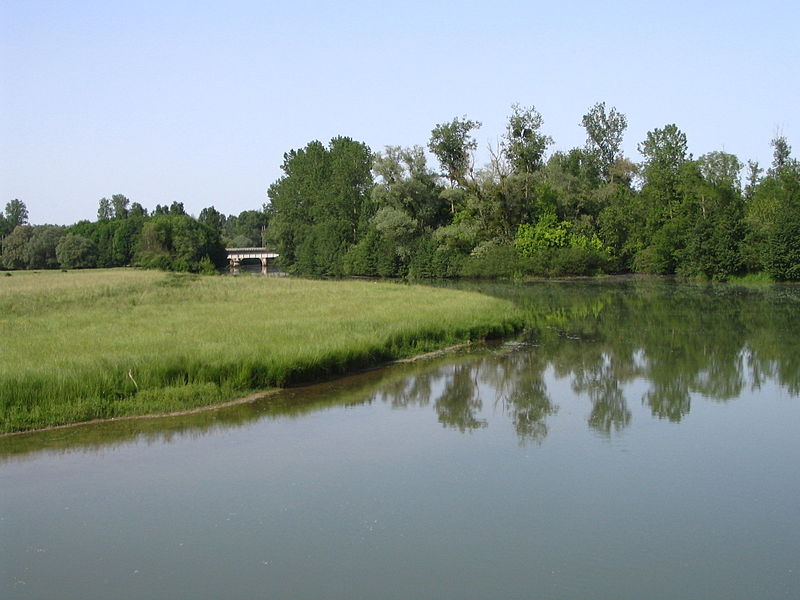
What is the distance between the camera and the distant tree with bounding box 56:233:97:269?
3114 inches

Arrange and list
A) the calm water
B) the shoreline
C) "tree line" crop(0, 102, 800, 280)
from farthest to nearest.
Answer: "tree line" crop(0, 102, 800, 280) < the shoreline < the calm water

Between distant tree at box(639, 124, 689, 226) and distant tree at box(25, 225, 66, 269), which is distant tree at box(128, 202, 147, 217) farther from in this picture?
distant tree at box(639, 124, 689, 226)

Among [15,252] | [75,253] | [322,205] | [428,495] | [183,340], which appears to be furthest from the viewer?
[75,253]

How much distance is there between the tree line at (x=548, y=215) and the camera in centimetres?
5388

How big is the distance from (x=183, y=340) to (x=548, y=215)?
152 ft

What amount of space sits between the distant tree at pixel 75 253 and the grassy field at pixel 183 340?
165 ft

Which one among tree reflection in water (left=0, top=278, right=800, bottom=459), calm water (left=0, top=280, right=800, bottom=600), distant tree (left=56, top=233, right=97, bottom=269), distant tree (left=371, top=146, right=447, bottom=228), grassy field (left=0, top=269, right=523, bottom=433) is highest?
distant tree (left=371, top=146, right=447, bottom=228)

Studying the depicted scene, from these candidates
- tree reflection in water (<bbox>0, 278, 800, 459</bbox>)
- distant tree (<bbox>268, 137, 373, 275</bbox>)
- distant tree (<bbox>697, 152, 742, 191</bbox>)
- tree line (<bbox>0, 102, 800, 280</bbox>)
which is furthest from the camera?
distant tree (<bbox>268, 137, 373, 275</bbox>)

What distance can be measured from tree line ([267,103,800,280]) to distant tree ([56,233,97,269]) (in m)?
26.9

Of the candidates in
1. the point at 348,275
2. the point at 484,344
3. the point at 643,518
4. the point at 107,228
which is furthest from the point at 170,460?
the point at 107,228

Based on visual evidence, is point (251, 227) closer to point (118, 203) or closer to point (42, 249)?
point (118, 203)

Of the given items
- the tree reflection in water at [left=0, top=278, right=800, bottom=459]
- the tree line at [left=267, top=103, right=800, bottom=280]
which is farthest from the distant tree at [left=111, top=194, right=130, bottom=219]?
the tree reflection in water at [left=0, top=278, right=800, bottom=459]

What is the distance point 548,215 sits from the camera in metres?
60.6

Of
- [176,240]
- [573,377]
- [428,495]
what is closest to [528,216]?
[176,240]
